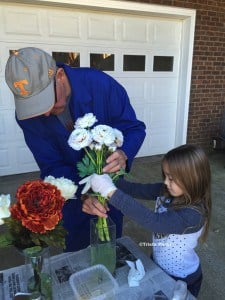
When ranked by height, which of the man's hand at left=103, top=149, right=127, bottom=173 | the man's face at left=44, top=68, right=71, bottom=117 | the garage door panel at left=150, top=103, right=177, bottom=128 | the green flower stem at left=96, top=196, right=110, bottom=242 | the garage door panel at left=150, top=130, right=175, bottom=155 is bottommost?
the garage door panel at left=150, top=130, right=175, bottom=155

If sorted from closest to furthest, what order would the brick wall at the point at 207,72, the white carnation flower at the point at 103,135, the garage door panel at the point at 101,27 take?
the white carnation flower at the point at 103,135, the garage door panel at the point at 101,27, the brick wall at the point at 207,72

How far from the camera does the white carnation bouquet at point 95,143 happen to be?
1062 millimetres

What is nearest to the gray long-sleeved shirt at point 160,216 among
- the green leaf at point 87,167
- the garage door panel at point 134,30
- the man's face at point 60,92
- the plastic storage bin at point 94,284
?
the green leaf at point 87,167

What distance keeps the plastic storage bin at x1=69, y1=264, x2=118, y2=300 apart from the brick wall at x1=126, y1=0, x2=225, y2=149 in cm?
427

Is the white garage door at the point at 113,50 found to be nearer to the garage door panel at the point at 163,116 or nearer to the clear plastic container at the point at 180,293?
the garage door panel at the point at 163,116

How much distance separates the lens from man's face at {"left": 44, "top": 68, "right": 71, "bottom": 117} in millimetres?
1374

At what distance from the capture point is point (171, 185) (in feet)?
4.58

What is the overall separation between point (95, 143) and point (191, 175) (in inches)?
20.0

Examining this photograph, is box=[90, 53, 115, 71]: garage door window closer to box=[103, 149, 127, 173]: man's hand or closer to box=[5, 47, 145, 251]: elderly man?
box=[5, 47, 145, 251]: elderly man

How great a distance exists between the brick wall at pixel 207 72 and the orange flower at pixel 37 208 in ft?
14.1

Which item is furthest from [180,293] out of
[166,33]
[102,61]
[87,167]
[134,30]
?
[166,33]

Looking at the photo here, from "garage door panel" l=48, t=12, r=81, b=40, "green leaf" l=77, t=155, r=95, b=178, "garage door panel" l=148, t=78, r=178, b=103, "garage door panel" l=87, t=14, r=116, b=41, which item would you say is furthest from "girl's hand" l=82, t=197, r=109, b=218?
"garage door panel" l=148, t=78, r=178, b=103

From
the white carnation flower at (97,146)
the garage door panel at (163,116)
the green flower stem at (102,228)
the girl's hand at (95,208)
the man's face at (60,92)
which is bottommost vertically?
the garage door panel at (163,116)

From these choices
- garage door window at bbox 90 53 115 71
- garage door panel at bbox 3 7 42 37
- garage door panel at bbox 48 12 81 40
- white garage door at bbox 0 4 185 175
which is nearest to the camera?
garage door panel at bbox 3 7 42 37
